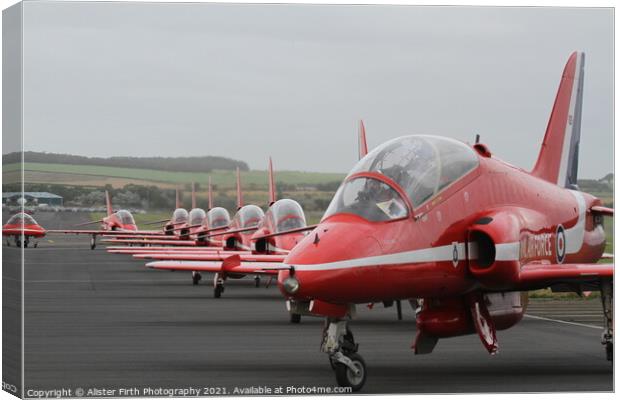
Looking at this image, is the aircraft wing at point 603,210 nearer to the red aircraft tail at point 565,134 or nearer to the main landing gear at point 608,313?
the red aircraft tail at point 565,134

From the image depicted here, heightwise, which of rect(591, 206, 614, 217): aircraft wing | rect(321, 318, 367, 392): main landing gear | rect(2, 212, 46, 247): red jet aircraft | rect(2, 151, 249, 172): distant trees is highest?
rect(2, 151, 249, 172): distant trees

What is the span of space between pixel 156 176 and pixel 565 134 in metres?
6.45

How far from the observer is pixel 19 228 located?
1559cm

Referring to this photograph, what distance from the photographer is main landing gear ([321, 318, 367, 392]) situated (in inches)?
593

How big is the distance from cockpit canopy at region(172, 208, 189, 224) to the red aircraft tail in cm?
577

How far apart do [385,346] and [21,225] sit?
6.68 m

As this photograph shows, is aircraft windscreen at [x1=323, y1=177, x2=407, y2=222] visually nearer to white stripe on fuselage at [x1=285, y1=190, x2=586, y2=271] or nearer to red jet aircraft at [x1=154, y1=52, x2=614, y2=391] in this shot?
red jet aircraft at [x1=154, y1=52, x2=614, y2=391]

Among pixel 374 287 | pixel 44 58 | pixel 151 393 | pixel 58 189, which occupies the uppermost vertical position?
pixel 44 58

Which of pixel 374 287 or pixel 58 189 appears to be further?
pixel 58 189

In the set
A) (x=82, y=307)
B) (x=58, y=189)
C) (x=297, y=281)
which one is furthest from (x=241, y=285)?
(x=297, y=281)

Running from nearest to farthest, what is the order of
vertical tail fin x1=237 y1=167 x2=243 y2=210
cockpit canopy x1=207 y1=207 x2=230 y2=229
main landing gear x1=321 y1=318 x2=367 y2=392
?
main landing gear x1=321 y1=318 x2=367 y2=392, vertical tail fin x1=237 y1=167 x2=243 y2=210, cockpit canopy x1=207 y1=207 x2=230 y2=229

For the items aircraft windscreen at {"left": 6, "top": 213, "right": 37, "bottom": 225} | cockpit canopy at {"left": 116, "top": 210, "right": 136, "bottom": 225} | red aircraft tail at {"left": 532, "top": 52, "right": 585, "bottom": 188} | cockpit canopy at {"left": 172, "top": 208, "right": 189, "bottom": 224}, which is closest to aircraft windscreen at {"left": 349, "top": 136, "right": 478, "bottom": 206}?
red aircraft tail at {"left": 532, "top": 52, "right": 585, "bottom": 188}

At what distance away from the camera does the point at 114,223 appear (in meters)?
20.5

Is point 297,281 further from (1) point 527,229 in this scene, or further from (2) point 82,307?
(2) point 82,307
